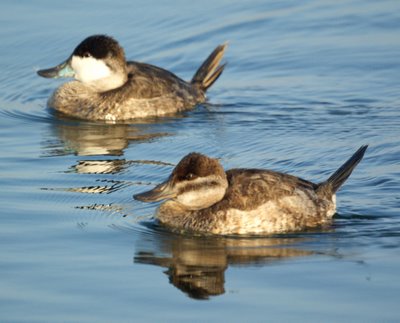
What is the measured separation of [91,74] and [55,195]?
454 cm

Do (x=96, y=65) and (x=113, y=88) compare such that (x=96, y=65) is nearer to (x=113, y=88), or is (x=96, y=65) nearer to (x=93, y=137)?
(x=113, y=88)

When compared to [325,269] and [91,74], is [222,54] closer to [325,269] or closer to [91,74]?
[91,74]

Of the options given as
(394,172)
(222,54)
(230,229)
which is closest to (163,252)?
(230,229)

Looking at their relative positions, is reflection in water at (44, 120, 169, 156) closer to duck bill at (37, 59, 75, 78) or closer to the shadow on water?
the shadow on water

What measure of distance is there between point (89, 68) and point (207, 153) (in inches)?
127

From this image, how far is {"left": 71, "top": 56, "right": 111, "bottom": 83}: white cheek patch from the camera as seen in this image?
50.3 ft

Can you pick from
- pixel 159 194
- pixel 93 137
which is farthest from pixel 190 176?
pixel 93 137

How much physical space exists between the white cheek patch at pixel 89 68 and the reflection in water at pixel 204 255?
5.52 metres

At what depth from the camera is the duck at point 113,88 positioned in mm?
15180

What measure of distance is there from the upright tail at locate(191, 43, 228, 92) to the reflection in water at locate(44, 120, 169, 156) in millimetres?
1464

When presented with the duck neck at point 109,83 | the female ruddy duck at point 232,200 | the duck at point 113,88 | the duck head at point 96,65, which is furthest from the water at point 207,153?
the duck neck at point 109,83

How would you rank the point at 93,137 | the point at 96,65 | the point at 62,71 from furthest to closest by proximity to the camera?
the point at 62,71
the point at 96,65
the point at 93,137

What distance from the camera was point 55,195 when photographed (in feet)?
36.9

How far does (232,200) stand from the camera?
10.2m
